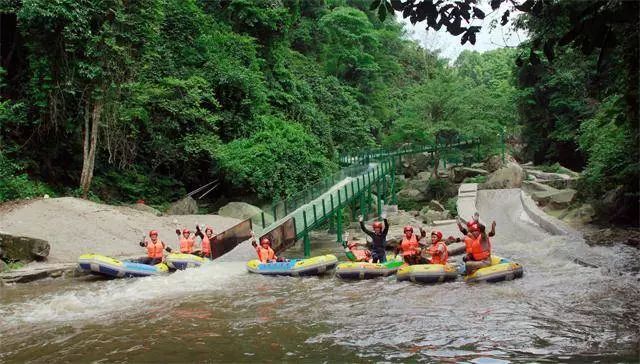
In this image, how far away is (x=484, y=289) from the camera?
1075 centimetres

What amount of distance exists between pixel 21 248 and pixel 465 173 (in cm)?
2791

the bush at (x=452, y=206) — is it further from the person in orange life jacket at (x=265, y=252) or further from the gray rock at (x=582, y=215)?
the person in orange life jacket at (x=265, y=252)

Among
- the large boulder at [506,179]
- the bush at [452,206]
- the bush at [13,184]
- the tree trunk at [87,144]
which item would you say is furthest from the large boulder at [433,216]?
the bush at [13,184]

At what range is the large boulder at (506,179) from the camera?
30609 mm

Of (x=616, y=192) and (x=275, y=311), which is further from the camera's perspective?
(x=616, y=192)

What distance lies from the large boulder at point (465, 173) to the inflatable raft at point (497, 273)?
24424 millimetres

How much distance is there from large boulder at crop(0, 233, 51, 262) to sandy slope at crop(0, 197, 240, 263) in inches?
23.2

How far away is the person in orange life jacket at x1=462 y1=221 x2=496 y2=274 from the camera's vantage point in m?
11.8

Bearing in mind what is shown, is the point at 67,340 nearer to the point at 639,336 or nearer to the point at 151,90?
the point at 639,336

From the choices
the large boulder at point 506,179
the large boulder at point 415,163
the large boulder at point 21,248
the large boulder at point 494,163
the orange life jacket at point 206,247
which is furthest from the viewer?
the large boulder at point 415,163

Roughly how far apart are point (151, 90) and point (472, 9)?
65.2 ft

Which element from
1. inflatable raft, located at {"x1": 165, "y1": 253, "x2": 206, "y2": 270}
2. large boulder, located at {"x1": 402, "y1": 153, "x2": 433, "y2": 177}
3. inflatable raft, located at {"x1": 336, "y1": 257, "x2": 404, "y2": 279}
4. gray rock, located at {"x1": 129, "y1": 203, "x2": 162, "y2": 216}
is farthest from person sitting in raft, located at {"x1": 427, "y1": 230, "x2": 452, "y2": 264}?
large boulder, located at {"x1": 402, "y1": 153, "x2": 433, "y2": 177}

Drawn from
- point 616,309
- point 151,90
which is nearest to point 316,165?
point 151,90

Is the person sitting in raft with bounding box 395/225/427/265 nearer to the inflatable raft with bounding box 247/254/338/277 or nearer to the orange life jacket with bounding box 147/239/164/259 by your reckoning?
the inflatable raft with bounding box 247/254/338/277
